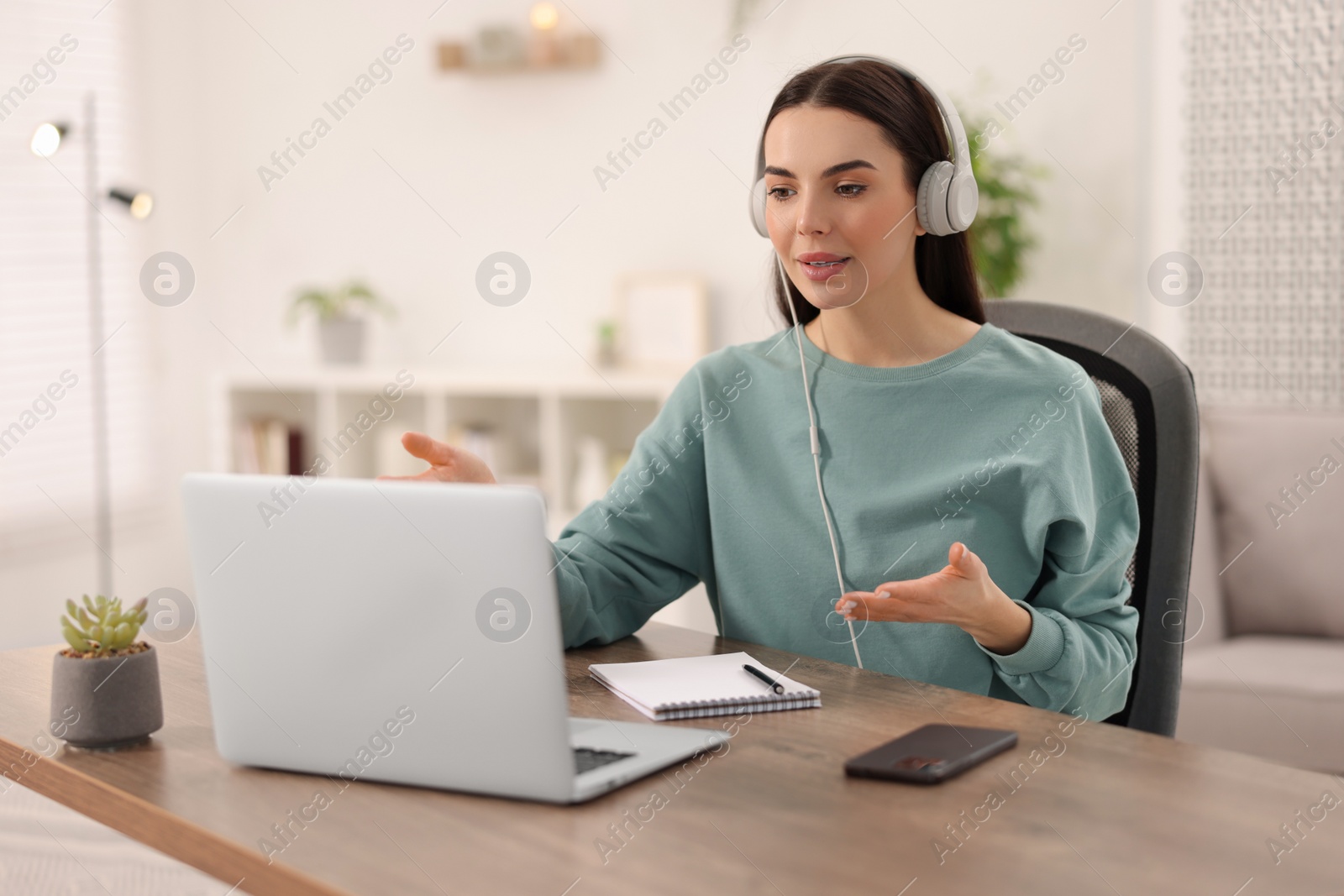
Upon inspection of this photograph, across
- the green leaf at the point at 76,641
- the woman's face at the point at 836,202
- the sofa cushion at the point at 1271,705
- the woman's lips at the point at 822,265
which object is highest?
the woman's face at the point at 836,202

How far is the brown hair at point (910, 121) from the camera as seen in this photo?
150 centimetres

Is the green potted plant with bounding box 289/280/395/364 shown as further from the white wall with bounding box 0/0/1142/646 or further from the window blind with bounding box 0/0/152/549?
the window blind with bounding box 0/0/152/549

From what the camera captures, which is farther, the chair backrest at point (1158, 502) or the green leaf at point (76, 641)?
the chair backrest at point (1158, 502)

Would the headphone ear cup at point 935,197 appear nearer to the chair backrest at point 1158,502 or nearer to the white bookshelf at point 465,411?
the chair backrest at point 1158,502

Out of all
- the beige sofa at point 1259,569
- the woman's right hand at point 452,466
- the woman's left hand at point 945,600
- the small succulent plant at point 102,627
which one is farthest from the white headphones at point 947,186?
the beige sofa at point 1259,569

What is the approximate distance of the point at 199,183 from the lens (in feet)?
15.3

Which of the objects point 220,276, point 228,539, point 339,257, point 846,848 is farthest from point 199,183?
point 846,848

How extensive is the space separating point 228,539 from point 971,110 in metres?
2.83

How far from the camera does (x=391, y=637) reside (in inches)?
38.0

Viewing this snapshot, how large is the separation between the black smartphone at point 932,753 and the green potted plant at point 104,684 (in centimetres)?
61

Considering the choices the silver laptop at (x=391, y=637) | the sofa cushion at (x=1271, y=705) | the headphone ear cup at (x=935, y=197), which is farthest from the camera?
the sofa cushion at (x=1271, y=705)

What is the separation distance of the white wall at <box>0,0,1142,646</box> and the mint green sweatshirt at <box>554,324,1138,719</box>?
202 cm

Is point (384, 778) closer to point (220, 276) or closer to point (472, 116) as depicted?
point (472, 116)

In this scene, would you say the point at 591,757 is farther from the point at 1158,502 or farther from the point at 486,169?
the point at 486,169
